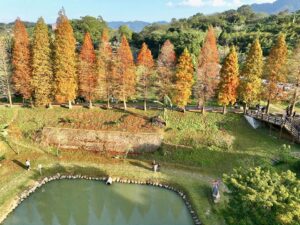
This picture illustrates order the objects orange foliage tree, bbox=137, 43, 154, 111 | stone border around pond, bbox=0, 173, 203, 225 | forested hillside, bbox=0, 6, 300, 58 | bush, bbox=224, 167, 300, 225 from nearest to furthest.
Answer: bush, bbox=224, 167, 300, 225
stone border around pond, bbox=0, 173, 203, 225
orange foliage tree, bbox=137, 43, 154, 111
forested hillside, bbox=0, 6, 300, 58

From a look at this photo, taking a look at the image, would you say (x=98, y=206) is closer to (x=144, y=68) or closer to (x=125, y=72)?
(x=125, y=72)

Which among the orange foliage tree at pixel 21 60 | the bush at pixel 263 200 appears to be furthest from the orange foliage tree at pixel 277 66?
the orange foliage tree at pixel 21 60

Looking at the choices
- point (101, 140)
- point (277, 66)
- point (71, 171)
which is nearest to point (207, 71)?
point (277, 66)

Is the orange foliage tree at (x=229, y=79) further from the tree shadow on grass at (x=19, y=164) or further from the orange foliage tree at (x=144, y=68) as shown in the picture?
the tree shadow on grass at (x=19, y=164)

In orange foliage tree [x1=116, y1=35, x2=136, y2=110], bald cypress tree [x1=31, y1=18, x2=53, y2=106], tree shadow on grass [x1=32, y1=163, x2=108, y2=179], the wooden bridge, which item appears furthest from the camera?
orange foliage tree [x1=116, y1=35, x2=136, y2=110]

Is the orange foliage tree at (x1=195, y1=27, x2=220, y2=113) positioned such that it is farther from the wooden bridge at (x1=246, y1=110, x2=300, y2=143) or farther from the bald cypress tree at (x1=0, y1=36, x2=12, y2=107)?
the bald cypress tree at (x1=0, y1=36, x2=12, y2=107)

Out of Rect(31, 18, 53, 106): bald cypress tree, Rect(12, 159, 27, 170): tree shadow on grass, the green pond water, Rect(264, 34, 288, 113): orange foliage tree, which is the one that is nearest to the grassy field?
Rect(12, 159, 27, 170): tree shadow on grass
